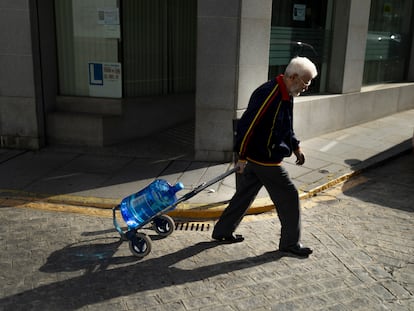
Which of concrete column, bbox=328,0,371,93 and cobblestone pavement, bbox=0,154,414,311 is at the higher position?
concrete column, bbox=328,0,371,93

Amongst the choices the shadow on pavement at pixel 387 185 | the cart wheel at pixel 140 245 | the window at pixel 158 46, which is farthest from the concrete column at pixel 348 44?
the cart wheel at pixel 140 245

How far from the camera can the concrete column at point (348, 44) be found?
930cm

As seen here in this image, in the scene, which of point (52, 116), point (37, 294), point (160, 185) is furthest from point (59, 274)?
point (52, 116)

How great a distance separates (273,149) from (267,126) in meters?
0.24

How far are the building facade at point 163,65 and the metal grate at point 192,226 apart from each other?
6.72 feet

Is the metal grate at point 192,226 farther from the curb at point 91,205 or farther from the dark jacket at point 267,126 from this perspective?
the dark jacket at point 267,126

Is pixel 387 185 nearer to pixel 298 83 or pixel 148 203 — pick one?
pixel 298 83

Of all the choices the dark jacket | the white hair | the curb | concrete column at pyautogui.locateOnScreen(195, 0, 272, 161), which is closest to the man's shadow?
the curb

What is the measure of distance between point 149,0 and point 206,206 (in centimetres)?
464

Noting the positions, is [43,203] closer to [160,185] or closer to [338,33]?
[160,185]

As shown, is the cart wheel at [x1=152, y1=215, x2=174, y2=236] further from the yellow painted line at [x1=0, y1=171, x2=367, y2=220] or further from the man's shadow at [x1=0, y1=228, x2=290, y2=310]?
the yellow painted line at [x1=0, y1=171, x2=367, y2=220]

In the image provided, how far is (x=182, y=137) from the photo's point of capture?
350 inches

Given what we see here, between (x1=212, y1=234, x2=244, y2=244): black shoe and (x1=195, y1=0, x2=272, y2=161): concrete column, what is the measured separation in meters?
2.52

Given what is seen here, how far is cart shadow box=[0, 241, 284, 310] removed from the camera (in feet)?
12.6
